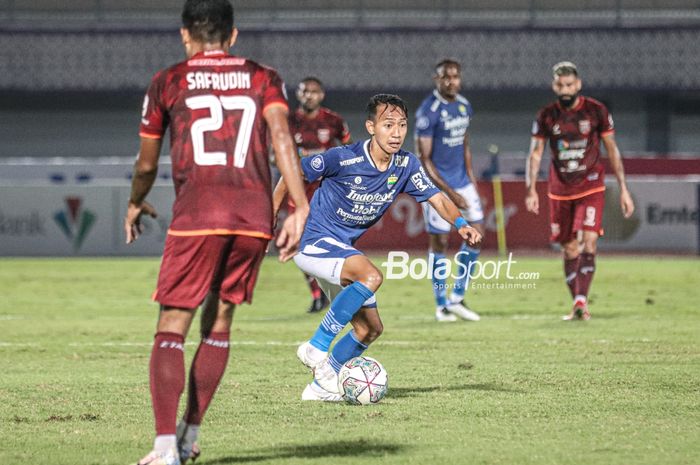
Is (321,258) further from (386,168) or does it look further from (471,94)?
(471,94)

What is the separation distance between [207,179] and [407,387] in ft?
10.2

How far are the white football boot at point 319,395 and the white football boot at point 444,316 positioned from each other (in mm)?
5003

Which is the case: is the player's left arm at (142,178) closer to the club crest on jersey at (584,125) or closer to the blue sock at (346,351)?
the blue sock at (346,351)

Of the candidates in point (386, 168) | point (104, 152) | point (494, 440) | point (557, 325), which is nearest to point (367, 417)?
point (494, 440)

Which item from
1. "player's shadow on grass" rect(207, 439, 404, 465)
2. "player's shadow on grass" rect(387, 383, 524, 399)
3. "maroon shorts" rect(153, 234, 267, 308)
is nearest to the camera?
"maroon shorts" rect(153, 234, 267, 308)

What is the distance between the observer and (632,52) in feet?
102

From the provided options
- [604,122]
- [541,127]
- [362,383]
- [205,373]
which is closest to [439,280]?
[541,127]

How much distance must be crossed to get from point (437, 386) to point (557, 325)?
4.06m

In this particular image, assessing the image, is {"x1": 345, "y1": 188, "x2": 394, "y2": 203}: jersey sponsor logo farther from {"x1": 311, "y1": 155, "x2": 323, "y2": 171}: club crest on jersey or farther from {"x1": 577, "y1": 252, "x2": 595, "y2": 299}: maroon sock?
{"x1": 577, "y1": 252, "x2": 595, "y2": 299}: maroon sock

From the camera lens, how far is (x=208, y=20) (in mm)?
5375

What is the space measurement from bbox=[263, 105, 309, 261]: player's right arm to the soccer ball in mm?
2091

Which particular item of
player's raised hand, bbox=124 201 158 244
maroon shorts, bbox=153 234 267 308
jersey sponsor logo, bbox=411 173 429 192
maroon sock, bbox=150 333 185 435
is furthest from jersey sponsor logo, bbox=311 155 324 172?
maroon sock, bbox=150 333 185 435

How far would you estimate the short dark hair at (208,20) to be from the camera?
17.6 feet

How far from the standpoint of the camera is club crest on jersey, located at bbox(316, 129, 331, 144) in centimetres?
1398
